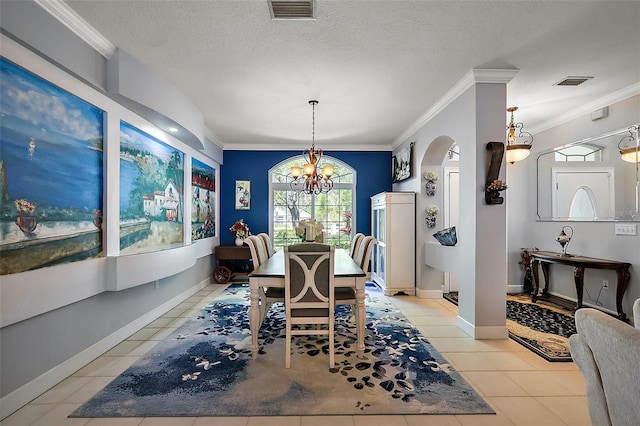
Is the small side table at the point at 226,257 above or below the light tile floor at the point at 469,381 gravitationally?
above

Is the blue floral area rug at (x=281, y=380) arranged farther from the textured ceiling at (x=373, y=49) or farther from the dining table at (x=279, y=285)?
the textured ceiling at (x=373, y=49)

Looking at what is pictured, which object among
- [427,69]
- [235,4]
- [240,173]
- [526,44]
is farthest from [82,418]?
[240,173]

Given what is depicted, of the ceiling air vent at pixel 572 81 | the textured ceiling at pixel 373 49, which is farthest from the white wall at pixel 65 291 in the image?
the ceiling air vent at pixel 572 81

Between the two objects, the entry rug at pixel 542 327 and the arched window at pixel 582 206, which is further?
the arched window at pixel 582 206

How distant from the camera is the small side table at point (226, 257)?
5.46m

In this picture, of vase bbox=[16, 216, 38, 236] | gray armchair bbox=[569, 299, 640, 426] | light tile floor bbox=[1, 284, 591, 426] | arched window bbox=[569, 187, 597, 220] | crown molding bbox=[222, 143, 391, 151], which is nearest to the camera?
gray armchair bbox=[569, 299, 640, 426]

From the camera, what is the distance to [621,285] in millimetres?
3293

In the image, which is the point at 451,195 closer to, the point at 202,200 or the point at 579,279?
the point at 579,279

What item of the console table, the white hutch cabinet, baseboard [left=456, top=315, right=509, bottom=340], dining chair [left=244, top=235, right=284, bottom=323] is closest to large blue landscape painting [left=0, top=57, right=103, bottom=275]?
dining chair [left=244, top=235, right=284, bottom=323]

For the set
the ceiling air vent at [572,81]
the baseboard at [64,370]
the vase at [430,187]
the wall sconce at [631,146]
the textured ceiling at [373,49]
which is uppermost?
the textured ceiling at [373,49]

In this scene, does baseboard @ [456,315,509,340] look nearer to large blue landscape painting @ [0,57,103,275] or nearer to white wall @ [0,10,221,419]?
white wall @ [0,10,221,419]

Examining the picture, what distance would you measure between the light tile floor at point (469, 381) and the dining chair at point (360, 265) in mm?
897

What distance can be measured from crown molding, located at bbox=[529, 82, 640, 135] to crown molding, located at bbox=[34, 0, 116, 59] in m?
5.06

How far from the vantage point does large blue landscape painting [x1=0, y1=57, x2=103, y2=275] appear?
71.9 inches
